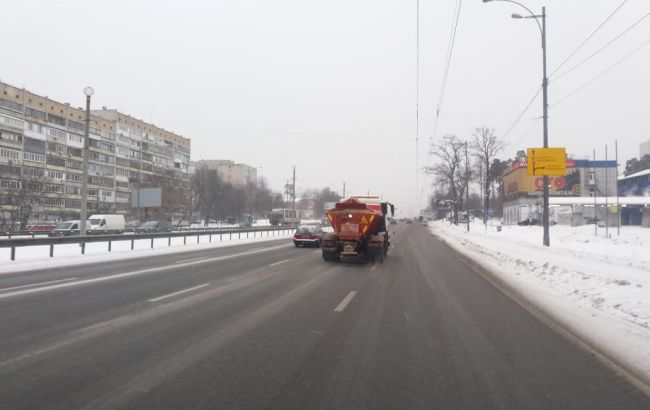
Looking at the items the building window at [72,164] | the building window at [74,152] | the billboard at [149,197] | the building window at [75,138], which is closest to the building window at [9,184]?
the billboard at [149,197]

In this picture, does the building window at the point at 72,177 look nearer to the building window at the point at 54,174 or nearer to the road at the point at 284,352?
the building window at the point at 54,174

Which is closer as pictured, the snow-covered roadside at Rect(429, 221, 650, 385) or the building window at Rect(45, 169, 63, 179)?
the snow-covered roadside at Rect(429, 221, 650, 385)

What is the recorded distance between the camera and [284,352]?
20.6 feet

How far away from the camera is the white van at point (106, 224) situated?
45.8 metres

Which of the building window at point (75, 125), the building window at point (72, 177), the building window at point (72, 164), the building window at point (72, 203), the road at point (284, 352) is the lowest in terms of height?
the road at point (284, 352)

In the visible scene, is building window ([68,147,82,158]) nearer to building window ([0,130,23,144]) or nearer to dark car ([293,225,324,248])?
building window ([0,130,23,144])

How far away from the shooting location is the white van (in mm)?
45844

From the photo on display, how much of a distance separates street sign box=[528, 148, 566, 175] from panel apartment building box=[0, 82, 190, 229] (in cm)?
4388

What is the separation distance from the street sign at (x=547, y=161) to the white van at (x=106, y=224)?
35543mm

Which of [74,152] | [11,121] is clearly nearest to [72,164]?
[74,152]

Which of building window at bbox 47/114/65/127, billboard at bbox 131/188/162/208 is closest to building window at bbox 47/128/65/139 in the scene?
building window at bbox 47/114/65/127

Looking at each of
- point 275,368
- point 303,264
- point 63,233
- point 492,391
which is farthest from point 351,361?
point 63,233

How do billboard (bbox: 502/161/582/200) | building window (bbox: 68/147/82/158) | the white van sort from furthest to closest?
billboard (bbox: 502/161/582/200) < building window (bbox: 68/147/82/158) < the white van

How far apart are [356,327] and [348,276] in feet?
25.0
